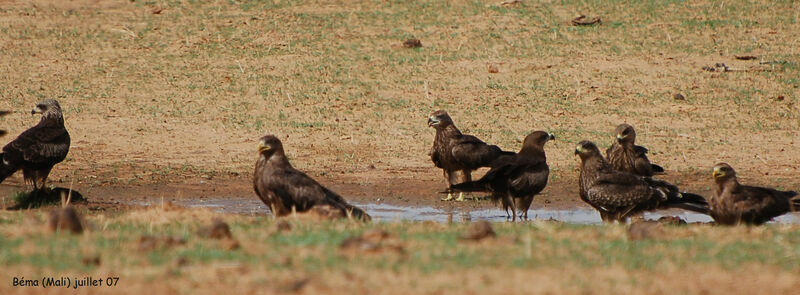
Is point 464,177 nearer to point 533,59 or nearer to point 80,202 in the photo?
point 80,202

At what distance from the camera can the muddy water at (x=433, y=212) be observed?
13.2m

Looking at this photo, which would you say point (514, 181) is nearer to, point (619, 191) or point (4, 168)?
point (619, 191)

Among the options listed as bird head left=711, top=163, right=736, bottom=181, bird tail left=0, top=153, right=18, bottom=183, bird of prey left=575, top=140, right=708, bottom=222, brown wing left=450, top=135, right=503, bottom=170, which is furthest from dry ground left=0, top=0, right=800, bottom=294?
bird head left=711, top=163, right=736, bottom=181

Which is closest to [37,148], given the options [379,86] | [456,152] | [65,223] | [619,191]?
[456,152]

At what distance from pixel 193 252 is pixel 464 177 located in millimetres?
8400

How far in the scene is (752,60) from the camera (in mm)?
22281

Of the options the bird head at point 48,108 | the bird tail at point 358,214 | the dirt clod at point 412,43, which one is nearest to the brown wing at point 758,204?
the bird tail at point 358,214

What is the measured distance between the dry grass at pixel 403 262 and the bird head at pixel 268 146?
2896mm

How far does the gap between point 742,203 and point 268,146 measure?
4.79m

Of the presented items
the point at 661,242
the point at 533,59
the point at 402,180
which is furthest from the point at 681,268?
the point at 533,59

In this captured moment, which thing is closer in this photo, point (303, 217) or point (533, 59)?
point (303, 217)

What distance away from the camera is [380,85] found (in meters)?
20.7

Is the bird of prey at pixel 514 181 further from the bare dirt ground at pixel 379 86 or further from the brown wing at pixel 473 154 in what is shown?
the bare dirt ground at pixel 379 86

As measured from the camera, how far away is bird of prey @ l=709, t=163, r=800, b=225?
10336 millimetres
